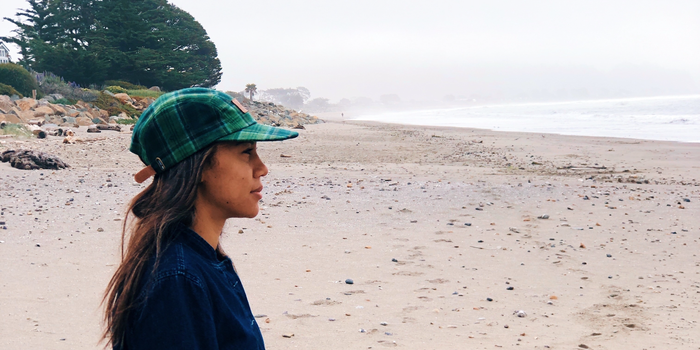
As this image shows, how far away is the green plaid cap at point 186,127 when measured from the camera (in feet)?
4.44

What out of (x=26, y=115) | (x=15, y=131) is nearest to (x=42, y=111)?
(x=26, y=115)

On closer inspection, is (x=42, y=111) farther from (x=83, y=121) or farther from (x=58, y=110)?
(x=83, y=121)

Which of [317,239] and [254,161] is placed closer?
[254,161]

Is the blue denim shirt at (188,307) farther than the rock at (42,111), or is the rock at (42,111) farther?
the rock at (42,111)

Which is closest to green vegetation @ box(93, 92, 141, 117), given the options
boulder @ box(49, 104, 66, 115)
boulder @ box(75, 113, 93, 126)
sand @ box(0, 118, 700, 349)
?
boulder @ box(49, 104, 66, 115)

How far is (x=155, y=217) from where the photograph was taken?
135 centimetres

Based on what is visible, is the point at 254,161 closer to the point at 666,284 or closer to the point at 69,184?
the point at 666,284

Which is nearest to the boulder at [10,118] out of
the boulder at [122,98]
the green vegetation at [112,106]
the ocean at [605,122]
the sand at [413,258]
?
the green vegetation at [112,106]

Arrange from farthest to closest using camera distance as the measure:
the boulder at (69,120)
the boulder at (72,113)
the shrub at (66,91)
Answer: the shrub at (66,91) → the boulder at (72,113) → the boulder at (69,120)

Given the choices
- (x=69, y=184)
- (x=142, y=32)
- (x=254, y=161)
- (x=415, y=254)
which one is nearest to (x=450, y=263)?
(x=415, y=254)

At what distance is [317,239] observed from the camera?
6.30 metres

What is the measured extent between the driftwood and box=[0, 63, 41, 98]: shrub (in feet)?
57.4

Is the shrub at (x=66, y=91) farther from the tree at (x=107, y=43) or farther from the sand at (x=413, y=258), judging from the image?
the sand at (x=413, y=258)

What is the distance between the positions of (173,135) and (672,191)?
9.77 metres
